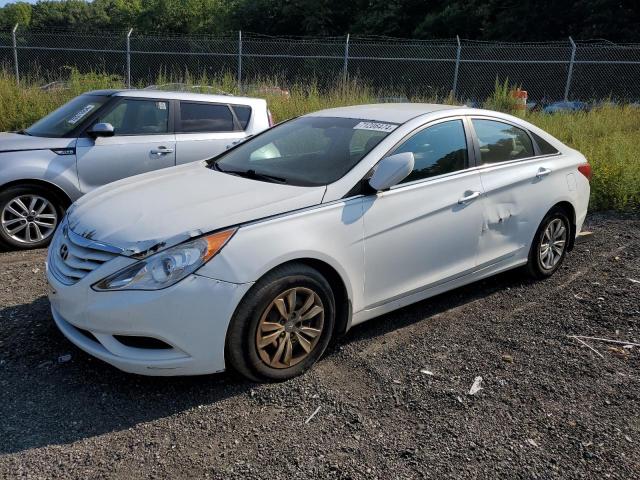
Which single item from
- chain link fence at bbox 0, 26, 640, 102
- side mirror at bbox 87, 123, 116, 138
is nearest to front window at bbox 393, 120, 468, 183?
side mirror at bbox 87, 123, 116, 138

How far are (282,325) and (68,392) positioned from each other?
1.24 metres

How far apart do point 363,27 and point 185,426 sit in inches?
1492

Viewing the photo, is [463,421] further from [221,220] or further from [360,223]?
[221,220]

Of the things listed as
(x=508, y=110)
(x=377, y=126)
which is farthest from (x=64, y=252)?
(x=508, y=110)

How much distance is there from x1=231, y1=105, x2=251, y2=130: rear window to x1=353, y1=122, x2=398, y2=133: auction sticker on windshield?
3162 mm

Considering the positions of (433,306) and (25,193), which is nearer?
(433,306)

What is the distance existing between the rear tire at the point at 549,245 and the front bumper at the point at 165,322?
2926 millimetres

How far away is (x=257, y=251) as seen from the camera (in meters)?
3.19

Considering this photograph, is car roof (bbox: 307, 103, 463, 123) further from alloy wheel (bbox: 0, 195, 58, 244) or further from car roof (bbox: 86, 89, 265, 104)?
alloy wheel (bbox: 0, 195, 58, 244)

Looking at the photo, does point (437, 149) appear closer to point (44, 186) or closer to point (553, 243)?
point (553, 243)

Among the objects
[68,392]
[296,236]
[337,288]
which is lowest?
[68,392]

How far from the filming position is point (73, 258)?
3387 mm

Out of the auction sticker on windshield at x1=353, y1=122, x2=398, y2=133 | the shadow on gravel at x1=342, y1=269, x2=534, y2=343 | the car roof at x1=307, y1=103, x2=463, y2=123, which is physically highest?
the car roof at x1=307, y1=103, x2=463, y2=123

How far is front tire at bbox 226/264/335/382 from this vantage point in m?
3.18
